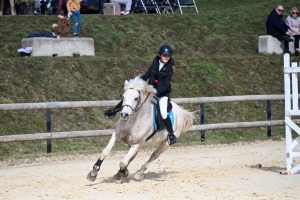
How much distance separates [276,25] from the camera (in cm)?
2428

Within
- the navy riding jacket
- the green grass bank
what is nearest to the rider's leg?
the navy riding jacket

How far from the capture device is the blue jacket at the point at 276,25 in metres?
24.0

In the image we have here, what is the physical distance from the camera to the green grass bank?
57.5 feet

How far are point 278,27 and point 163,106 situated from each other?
13936mm

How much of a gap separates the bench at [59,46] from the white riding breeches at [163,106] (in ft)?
31.0

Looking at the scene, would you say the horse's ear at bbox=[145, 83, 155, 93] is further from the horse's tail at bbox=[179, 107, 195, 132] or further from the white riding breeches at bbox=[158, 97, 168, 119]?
the horse's tail at bbox=[179, 107, 195, 132]

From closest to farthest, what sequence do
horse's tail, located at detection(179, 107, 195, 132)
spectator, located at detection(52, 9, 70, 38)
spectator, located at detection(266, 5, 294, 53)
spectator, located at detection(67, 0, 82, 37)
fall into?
horse's tail, located at detection(179, 107, 195, 132) < spectator, located at detection(52, 9, 70, 38) < spectator, located at detection(67, 0, 82, 37) < spectator, located at detection(266, 5, 294, 53)

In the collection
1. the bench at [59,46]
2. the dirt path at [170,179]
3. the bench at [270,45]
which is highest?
the bench at [59,46]

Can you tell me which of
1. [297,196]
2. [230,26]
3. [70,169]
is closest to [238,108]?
[230,26]

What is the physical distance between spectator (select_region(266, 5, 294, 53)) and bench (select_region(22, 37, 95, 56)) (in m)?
6.74

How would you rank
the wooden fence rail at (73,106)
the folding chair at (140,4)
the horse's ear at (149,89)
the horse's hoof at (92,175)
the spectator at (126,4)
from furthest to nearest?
the folding chair at (140,4) → the spectator at (126,4) → the wooden fence rail at (73,106) → the horse's ear at (149,89) → the horse's hoof at (92,175)

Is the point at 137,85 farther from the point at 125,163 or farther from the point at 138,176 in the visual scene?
the point at 138,176

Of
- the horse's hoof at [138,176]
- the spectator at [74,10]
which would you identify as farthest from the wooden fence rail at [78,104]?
the spectator at [74,10]

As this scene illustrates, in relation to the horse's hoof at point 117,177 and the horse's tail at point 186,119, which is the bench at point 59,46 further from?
the horse's hoof at point 117,177
